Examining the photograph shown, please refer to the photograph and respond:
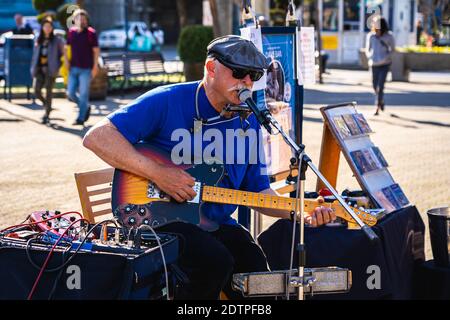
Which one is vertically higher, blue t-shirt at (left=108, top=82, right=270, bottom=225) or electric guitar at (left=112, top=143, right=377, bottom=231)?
blue t-shirt at (left=108, top=82, right=270, bottom=225)

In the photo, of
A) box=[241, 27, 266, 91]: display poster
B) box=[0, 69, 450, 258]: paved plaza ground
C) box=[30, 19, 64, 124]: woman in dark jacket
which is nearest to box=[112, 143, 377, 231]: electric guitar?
box=[241, 27, 266, 91]: display poster

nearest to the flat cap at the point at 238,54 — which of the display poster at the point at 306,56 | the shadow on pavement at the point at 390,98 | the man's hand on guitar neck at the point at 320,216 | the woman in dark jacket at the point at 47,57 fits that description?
the man's hand on guitar neck at the point at 320,216

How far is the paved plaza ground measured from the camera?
867cm

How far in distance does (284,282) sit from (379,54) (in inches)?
469

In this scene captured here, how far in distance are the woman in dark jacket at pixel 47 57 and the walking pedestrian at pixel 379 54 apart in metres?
5.04

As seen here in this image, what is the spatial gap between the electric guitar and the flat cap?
54 cm

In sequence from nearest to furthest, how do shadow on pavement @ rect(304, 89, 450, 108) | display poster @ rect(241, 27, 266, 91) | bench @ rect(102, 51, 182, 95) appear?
display poster @ rect(241, 27, 266, 91), shadow on pavement @ rect(304, 89, 450, 108), bench @ rect(102, 51, 182, 95)

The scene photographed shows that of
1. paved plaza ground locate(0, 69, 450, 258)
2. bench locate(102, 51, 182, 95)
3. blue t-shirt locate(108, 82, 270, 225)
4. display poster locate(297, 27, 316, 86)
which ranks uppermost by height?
display poster locate(297, 27, 316, 86)

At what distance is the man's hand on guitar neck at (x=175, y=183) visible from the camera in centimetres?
429

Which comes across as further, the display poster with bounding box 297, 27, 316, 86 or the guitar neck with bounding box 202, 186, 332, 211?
the display poster with bounding box 297, 27, 316, 86

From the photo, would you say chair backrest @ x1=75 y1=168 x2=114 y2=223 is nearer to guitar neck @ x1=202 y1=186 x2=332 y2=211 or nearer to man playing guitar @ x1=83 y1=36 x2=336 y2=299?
man playing guitar @ x1=83 y1=36 x2=336 y2=299

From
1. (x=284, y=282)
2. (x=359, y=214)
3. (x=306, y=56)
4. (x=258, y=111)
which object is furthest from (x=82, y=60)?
(x=284, y=282)

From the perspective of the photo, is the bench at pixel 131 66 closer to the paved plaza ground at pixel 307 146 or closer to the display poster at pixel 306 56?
the paved plaza ground at pixel 307 146
